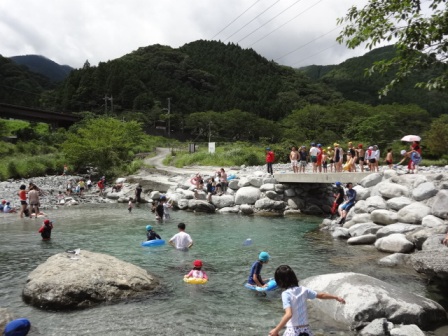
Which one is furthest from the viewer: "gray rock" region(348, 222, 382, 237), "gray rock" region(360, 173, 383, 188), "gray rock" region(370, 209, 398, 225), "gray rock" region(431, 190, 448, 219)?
"gray rock" region(360, 173, 383, 188)

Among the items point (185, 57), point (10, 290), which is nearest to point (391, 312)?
Result: point (10, 290)

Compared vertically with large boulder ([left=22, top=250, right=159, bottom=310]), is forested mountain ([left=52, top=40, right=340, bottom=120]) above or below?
above

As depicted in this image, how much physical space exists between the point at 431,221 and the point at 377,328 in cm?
865

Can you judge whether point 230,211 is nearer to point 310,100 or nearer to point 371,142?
point 371,142

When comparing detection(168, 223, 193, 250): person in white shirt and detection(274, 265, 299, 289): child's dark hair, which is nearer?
detection(274, 265, 299, 289): child's dark hair

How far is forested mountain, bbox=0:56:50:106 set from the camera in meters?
92.6

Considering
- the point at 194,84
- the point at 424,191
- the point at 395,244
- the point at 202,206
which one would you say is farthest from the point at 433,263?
the point at 194,84

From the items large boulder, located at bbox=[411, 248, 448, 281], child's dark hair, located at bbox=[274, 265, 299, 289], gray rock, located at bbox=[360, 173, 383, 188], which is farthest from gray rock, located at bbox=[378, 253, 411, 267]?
gray rock, located at bbox=[360, 173, 383, 188]

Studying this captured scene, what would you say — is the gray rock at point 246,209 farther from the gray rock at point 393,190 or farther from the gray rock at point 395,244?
the gray rock at point 395,244

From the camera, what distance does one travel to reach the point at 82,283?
834 centimetres

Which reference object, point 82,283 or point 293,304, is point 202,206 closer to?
point 82,283

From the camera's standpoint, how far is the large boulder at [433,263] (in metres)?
8.64

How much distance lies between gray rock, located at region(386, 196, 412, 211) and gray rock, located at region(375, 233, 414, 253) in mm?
3159

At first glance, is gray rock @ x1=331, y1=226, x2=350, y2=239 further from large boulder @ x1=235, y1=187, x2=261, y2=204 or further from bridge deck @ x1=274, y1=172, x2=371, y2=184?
large boulder @ x1=235, y1=187, x2=261, y2=204
